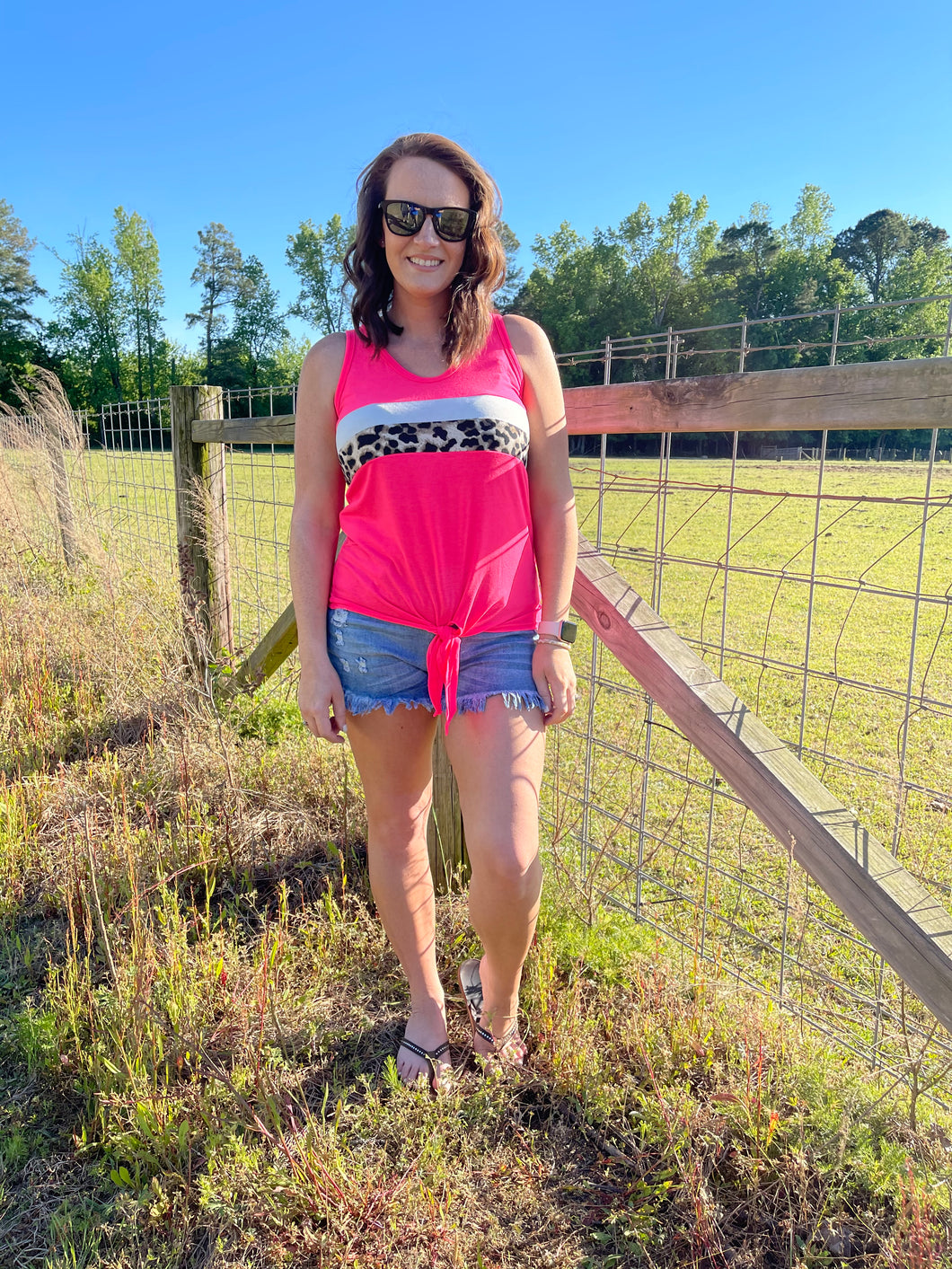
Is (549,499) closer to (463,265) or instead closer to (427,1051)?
(463,265)

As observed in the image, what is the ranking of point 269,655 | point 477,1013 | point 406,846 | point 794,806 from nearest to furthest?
point 794,806 → point 406,846 → point 477,1013 → point 269,655

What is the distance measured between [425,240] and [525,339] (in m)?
0.31

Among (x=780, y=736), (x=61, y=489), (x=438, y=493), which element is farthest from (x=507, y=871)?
(x=61, y=489)

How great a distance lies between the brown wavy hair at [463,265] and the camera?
1.81 metres

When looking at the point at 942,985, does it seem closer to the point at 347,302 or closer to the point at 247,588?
the point at 347,302

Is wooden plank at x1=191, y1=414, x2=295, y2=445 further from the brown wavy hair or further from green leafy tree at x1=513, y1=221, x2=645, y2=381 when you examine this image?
green leafy tree at x1=513, y1=221, x2=645, y2=381

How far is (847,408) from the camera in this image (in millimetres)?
1577

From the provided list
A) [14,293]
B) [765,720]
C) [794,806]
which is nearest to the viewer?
[794,806]

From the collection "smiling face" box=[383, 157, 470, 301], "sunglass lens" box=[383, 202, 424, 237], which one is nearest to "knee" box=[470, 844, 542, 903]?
"smiling face" box=[383, 157, 470, 301]

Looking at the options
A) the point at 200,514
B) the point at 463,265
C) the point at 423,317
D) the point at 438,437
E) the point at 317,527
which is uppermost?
the point at 463,265

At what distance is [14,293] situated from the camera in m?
54.7

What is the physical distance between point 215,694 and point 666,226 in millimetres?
64013

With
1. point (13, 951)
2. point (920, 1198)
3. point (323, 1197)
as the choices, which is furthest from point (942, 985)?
point (13, 951)

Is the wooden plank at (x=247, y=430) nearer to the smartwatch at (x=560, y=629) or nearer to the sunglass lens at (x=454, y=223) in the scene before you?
the sunglass lens at (x=454, y=223)
